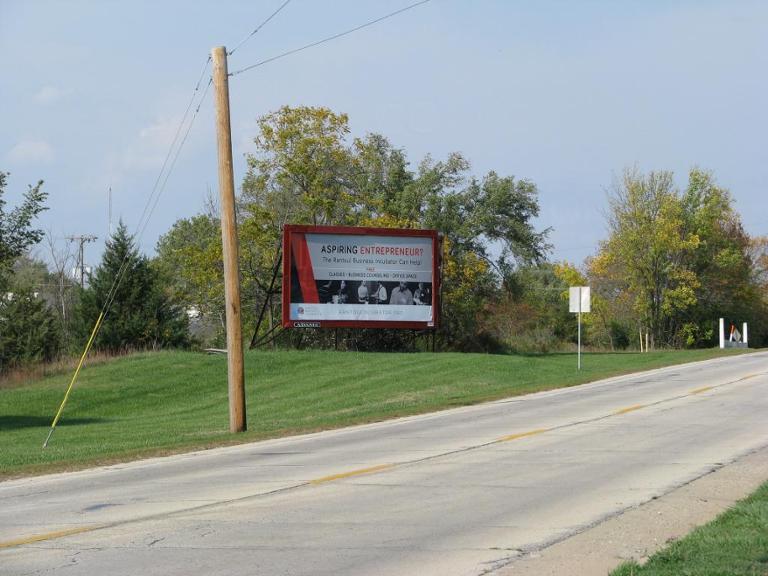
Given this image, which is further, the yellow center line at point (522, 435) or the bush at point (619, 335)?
the bush at point (619, 335)

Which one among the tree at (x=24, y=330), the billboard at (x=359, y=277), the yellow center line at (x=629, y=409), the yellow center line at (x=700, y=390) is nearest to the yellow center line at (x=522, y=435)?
the yellow center line at (x=629, y=409)

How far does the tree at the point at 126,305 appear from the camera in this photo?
154 feet

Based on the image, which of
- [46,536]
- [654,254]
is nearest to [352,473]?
[46,536]

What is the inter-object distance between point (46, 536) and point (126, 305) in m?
39.3

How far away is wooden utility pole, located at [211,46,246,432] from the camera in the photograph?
20.5 m

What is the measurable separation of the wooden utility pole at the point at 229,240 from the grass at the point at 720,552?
41.4 feet

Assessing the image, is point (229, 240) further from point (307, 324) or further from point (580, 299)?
point (307, 324)

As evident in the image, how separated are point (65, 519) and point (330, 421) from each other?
39.9 ft

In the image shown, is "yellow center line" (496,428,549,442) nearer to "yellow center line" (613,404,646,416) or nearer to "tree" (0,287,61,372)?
"yellow center line" (613,404,646,416)

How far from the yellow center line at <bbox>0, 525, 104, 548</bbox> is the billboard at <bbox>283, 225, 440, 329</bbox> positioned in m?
30.7

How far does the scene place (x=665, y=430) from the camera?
689 inches

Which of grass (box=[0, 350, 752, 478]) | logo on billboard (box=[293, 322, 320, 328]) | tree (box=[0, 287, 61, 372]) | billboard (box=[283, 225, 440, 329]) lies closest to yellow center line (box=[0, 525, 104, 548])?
grass (box=[0, 350, 752, 478])

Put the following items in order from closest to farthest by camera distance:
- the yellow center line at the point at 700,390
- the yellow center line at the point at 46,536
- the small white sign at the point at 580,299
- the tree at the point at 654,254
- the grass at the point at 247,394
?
the yellow center line at the point at 46,536
the grass at the point at 247,394
the yellow center line at the point at 700,390
the small white sign at the point at 580,299
the tree at the point at 654,254

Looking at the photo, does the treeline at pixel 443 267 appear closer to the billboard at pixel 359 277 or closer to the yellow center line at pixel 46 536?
the billboard at pixel 359 277
